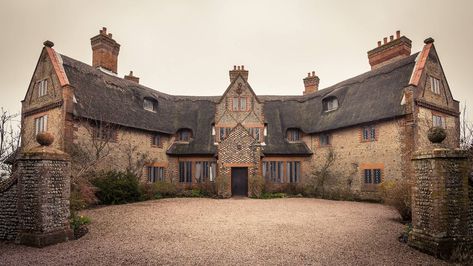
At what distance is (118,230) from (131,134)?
1272 cm

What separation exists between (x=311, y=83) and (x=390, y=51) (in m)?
9.40

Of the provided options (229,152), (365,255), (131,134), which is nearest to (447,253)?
(365,255)

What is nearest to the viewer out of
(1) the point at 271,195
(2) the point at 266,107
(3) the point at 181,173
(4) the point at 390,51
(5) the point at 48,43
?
(5) the point at 48,43

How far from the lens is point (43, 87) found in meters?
19.1

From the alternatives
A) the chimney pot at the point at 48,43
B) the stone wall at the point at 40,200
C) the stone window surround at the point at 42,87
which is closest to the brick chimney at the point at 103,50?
the chimney pot at the point at 48,43

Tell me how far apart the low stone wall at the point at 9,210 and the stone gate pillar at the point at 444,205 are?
39.0 feet

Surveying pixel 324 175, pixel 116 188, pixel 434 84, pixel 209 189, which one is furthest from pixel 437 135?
pixel 209 189

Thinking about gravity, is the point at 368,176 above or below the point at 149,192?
above

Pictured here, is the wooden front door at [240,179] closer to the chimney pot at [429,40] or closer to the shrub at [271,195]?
the shrub at [271,195]

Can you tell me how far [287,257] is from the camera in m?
6.99

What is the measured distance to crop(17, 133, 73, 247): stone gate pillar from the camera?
8.03m

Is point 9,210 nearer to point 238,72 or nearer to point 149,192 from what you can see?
point 149,192

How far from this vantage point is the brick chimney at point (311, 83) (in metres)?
31.4

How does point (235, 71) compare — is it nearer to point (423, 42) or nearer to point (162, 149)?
point (162, 149)
